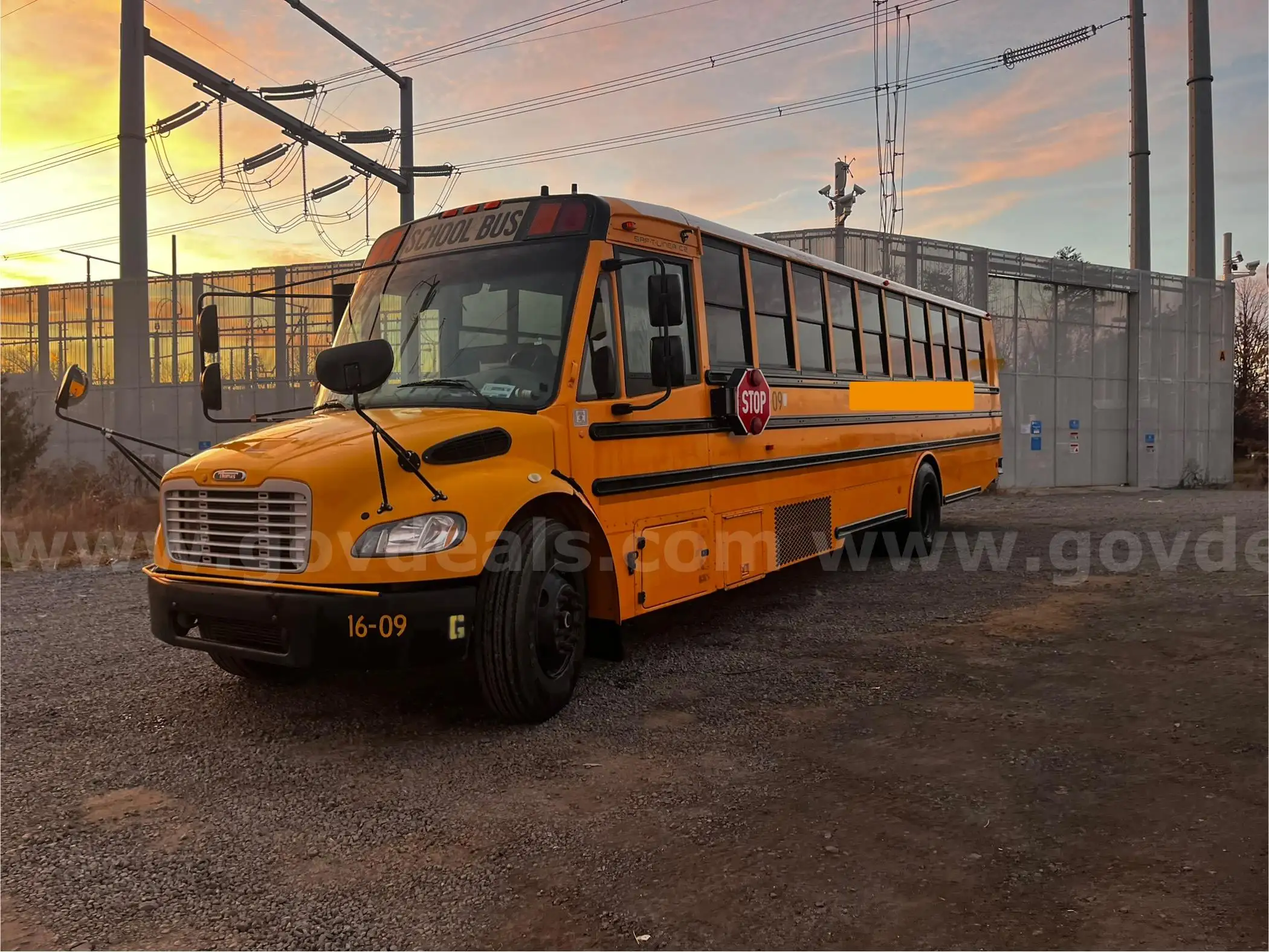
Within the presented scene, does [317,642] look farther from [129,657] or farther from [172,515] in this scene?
[129,657]

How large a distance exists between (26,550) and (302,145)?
18062 millimetres

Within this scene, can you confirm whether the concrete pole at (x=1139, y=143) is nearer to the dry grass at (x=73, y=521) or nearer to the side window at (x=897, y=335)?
the side window at (x=897, y=335)

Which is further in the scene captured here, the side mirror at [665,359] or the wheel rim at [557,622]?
the side mirror at [665,359]

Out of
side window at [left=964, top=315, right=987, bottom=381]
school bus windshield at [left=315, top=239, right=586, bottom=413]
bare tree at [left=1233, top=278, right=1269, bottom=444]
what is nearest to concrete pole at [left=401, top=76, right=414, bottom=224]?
side window at [left=964, top=315, right=987, bottom=381]

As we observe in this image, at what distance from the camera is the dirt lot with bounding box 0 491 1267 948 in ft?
8.71

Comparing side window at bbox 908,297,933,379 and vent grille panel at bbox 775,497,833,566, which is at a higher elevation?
side window at bbox 908,297,933,379

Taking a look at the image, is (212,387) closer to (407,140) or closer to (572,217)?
(572,217)

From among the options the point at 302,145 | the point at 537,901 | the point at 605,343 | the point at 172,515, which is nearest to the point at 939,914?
the point at 537,901

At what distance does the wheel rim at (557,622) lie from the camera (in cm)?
431

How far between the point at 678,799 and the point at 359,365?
210 centimetres

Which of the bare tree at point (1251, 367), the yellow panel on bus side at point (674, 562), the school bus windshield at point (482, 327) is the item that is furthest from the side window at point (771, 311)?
the bare tree at point (1251, 367)

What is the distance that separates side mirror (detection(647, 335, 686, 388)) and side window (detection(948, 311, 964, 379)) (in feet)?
21.0

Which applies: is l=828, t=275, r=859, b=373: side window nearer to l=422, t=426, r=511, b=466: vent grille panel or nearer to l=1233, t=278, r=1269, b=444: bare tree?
l=422, t=426, r=511, b=466: vent grille panel

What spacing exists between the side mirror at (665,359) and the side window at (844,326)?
3.01 m
